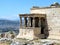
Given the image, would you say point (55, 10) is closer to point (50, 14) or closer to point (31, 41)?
point (50, 14)

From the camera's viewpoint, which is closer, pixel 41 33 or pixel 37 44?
pixel 37 44

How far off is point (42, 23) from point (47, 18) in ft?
5.12

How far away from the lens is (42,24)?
51.5 meters

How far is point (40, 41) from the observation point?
47.2 m

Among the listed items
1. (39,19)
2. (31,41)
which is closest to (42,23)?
(39,19)

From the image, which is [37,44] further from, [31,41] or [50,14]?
[50,14]

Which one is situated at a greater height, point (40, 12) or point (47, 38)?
point (40, 12)

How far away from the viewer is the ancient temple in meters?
49.1

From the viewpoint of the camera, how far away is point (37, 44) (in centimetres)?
4647

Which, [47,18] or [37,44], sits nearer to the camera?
[37,44]

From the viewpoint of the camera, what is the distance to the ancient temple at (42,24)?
4909cm

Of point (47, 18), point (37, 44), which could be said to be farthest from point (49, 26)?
point (37, 44)

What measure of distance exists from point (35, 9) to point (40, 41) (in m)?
6.87

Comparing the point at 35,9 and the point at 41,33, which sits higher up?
the point at 35,9
